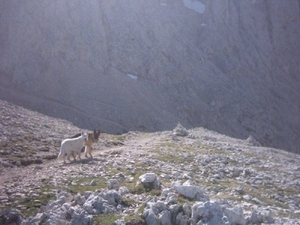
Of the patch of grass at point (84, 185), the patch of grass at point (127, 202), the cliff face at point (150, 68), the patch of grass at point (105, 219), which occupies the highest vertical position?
the cliff face at point (150, 68)

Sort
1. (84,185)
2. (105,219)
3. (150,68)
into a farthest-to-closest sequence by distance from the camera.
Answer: (150,68) < (84,185) < (105,219)

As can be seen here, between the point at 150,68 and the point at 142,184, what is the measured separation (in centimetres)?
4672

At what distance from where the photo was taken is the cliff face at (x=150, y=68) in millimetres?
51688

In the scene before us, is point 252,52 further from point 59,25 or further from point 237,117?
point 59,25

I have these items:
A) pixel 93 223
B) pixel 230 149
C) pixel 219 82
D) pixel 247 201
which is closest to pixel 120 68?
pixel 219 82

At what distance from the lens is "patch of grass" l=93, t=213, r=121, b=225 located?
12.3m

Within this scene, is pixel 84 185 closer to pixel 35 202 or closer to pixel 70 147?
pixel 35 202

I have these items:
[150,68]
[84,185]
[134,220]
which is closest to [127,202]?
[134,220]

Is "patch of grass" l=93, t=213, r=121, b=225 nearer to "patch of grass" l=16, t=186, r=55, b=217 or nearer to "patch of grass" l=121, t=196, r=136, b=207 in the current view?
"patch of grass" l=121, t=196, r=136, b=207

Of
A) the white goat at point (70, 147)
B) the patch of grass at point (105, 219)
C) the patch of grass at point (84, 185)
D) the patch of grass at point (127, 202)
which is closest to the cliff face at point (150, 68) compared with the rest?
the white goat at point (70, 147)

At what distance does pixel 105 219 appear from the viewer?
40.8 feet

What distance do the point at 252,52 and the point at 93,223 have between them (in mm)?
66835

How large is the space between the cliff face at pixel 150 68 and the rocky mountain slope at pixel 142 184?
2090 centimetres

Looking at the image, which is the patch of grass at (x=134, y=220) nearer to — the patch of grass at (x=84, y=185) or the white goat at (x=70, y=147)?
the patch of grass at (x=84, y=185)
